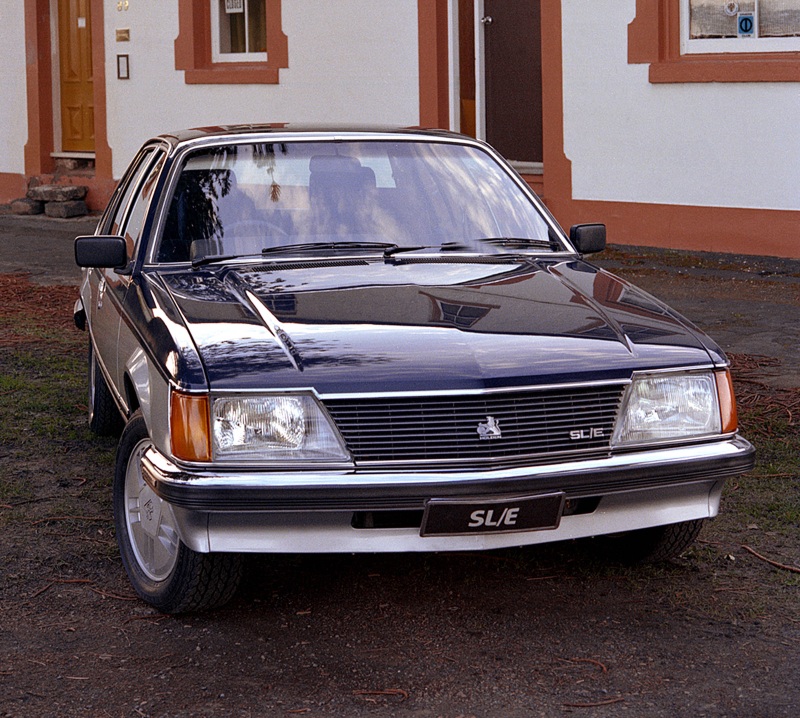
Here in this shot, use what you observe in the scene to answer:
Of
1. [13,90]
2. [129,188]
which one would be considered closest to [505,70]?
[13,90]

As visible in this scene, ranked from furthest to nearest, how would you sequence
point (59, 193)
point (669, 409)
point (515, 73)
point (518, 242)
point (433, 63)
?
1. point (59, 193)
2. point (515, 73)
3. point (433, 63)
4. point (518, 242)
5. point (669, 409)

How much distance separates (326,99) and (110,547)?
373 inches

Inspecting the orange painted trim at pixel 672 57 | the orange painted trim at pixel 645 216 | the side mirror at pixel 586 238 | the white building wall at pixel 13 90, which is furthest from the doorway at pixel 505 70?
the side mirror at pixel 586 238

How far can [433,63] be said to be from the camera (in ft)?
41.5

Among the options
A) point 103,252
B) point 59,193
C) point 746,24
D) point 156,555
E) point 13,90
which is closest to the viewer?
point 156,555

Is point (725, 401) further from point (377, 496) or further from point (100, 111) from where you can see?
point (100, 111)

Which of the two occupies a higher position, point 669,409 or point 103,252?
point 103,252

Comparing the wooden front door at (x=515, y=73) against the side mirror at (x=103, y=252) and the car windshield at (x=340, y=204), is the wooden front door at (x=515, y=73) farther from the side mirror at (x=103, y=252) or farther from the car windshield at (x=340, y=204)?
the side mirror at (x=103, y=252)

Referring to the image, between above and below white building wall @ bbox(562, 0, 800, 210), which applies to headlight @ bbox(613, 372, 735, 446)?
below

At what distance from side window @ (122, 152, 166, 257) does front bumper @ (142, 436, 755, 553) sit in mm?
1383

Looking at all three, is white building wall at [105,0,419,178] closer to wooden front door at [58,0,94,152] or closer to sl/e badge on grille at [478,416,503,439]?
wooden front door at [58,0,94,152]

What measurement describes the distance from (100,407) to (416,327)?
8.83 feet

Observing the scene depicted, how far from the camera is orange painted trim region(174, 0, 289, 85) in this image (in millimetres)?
13906

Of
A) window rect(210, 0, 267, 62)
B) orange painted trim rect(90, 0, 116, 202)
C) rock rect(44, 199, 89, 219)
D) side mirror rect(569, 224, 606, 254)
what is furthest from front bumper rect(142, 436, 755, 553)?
orange painted trim rect(90, 0, 116, 202)
